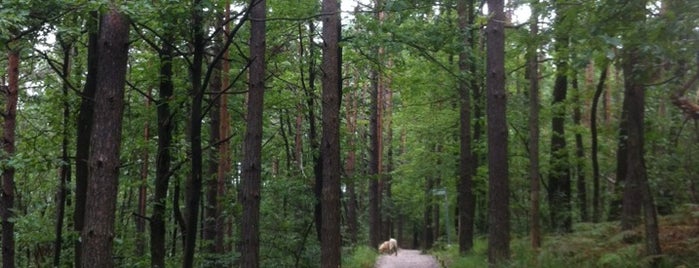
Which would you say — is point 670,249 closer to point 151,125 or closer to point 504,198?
point 504,198

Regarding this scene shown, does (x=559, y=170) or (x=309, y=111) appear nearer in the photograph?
(x=309, y=111)

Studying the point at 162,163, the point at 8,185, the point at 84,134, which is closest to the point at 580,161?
the point at 162,163

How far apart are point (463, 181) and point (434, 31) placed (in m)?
8.03

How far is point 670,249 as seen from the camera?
920 centimetres

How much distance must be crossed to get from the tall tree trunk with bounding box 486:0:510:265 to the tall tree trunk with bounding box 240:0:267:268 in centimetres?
437

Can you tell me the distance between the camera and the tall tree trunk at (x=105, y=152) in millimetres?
6711

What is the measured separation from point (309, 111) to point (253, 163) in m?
5.80

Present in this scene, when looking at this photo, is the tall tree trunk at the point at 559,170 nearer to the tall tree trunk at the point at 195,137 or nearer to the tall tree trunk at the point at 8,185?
the tall tree trunk at the point at 195,137

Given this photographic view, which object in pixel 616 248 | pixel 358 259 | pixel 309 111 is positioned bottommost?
pixel 358 259

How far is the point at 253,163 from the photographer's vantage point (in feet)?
33.7

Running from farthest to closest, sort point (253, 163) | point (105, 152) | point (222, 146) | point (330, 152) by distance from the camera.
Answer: point (222, 146), point (253, 163), point (330, 152), point (105, 152)

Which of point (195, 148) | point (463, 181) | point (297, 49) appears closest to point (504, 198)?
point (195, 148)

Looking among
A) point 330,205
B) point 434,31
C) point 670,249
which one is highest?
point 434,31

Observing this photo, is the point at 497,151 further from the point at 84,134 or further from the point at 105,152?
the point at 84,134
